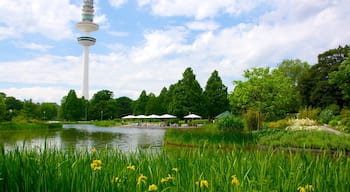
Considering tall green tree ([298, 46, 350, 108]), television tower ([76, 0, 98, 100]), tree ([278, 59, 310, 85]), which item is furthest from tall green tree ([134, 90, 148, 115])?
television tower ([76, 0, 98, 100])

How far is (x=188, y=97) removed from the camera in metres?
42.4

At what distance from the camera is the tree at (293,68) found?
5125 centimetres

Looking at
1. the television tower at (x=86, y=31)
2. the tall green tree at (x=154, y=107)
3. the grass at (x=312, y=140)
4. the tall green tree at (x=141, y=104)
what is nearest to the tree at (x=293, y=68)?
the tall green tree at (x=154, y=107)

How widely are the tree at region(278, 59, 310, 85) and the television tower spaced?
189 ft

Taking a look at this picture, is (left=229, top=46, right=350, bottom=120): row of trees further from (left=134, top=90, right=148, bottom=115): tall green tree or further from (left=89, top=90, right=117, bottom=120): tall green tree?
(left=89, top=90, right=117, bottom=120): tall green tree

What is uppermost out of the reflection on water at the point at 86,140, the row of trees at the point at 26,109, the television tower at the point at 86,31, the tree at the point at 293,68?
the television tower at the point at 86,31

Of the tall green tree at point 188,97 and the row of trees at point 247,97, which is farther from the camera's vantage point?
the tall green tree at point 188,97

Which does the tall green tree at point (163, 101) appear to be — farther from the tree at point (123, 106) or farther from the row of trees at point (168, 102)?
the tree at point (123, 106)

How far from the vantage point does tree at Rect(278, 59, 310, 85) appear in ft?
168

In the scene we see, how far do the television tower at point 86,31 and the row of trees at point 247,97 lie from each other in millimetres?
21322

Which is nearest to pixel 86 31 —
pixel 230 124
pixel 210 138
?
pixel 230 124

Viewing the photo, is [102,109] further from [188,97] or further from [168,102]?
[188,97]

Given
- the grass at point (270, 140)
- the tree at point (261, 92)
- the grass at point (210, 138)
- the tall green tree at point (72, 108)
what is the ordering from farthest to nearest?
the tall green tree at point (72, 108)
the tree at point (261, 92)
the grass at point (210, 138)
the grass at point (270, 140)

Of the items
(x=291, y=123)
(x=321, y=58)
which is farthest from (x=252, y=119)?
(x=321, y=58)
